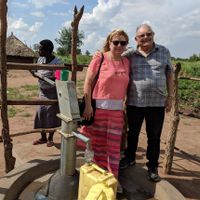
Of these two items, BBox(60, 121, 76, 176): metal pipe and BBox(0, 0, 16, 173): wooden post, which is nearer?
BBox(60, 121, 76, 176): metal pipe

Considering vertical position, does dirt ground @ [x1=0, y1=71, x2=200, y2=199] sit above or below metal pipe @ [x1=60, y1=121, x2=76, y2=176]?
below

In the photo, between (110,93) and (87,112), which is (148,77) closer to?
(110,93)

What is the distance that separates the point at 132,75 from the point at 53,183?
1299 mm

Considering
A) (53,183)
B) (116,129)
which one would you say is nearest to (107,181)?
(53,183)

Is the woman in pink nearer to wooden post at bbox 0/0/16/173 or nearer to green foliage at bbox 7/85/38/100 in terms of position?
wooden post at bbox 0/0/16/173

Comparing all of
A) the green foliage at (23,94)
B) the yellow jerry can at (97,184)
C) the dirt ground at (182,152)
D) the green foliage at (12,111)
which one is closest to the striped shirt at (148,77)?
the yellow jerry can at (97,184)

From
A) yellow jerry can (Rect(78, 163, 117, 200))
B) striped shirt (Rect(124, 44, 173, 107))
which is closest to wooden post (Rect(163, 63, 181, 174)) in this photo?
striped shirt (Rect(124, 44, 173, 107))

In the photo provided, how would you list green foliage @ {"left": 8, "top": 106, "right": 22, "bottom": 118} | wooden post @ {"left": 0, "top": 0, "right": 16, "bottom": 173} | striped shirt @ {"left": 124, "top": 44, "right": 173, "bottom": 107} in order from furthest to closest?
1. green foliage @ {"left": 8, "top": 106, "right": 22, "bottom": 118}
2. wooden post @ {"left": 0, "top": 0, "right": 16, "bottom": 173}
3. striped shirt @ {"left": 124, "top": 44, "right": 173, "bottom": 107}

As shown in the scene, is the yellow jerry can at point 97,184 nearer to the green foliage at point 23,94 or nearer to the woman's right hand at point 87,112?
the woman's right hand at point 87,112

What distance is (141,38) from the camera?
332cm

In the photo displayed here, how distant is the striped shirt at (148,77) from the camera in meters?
3.34

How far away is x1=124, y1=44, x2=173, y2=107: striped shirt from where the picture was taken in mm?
3344

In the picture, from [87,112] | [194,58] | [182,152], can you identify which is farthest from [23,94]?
[194,58]

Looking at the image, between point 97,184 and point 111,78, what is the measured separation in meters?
1.31
